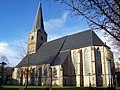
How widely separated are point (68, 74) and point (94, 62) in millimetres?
9426

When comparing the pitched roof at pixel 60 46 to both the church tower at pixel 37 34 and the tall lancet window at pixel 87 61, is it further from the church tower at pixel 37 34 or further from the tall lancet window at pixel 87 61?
the church tower at pixel 37 34

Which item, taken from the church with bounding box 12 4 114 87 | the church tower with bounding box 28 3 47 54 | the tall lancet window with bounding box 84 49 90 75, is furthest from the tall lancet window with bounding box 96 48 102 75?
the church tower with bounding box 28 3 47 54

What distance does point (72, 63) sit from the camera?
55.5m

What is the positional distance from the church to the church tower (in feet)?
2.65

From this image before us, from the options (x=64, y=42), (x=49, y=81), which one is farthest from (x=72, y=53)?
(x=49, y=81)

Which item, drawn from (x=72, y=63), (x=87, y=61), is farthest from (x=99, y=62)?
(x=72, y=63)

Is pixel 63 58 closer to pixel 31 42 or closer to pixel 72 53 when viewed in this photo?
pixel 72 53

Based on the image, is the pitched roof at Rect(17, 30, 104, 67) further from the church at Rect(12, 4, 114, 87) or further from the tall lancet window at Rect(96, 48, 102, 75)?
the tall lancet window at Rect(96, 48, 102, 75)

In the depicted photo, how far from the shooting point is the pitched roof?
5419 cm

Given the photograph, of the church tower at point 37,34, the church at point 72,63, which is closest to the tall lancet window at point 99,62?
the church at point 72,63

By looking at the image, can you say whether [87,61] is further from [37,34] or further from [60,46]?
[37,34]

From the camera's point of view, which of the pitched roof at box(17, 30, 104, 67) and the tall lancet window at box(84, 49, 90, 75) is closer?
the tall lancet window at box(84, 49, 90, 75)

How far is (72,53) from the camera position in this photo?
184 ft

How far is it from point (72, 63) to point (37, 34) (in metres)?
20.1
